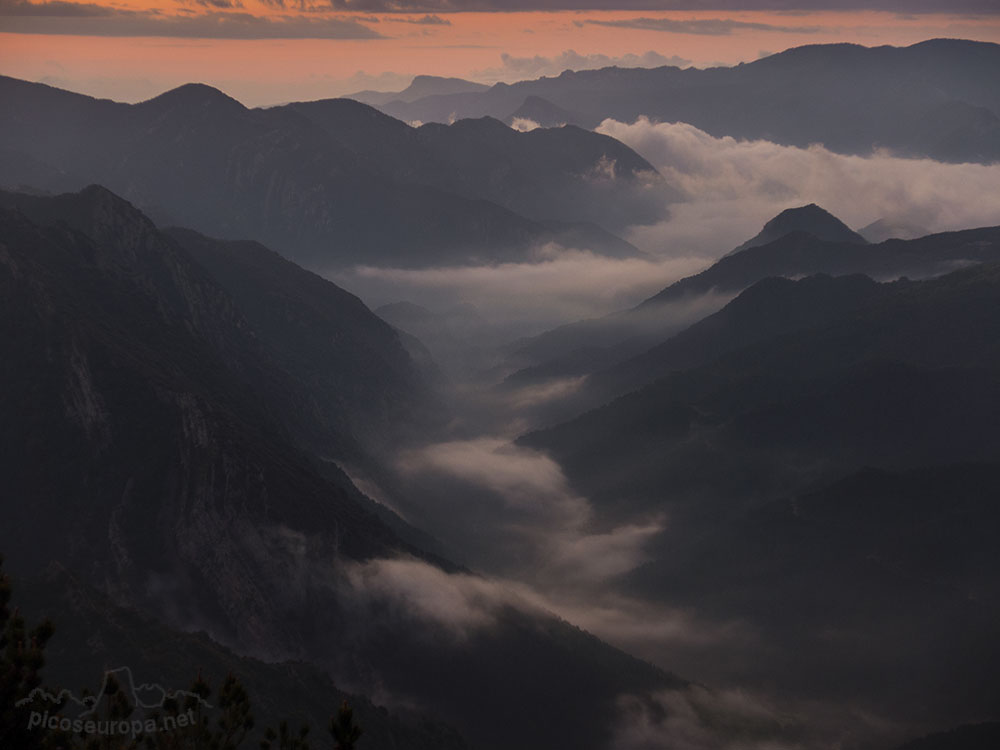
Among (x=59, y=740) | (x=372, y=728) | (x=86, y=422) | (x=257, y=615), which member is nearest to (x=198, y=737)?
(x=59, y=740)

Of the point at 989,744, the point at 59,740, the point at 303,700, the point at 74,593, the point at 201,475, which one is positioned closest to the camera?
the point at 59,740

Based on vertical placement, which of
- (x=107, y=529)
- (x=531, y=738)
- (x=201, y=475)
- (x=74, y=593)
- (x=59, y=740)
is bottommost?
(x=59, y=740)

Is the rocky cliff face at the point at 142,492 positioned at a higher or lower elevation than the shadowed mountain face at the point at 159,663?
higher

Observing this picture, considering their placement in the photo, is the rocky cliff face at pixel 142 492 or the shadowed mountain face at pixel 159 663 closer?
the shadowed mountain face at pixel 159 663

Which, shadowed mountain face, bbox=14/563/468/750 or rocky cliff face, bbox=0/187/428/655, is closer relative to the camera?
shadowed mountain face, bbox=14/563/468/750

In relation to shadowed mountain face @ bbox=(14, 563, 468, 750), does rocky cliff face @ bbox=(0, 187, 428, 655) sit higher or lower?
higher

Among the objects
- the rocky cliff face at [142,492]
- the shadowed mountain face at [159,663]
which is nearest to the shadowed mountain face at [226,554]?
the rocky cliff face at [142,492]

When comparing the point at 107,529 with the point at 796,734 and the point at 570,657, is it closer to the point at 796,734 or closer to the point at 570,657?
the point at 570,657

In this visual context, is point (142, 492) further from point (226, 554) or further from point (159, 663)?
point (159, 663)

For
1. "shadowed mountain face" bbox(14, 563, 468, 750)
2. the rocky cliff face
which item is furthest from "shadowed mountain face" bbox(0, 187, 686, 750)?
"shadowed mountain face" bbox(14, 563, 468, 750)

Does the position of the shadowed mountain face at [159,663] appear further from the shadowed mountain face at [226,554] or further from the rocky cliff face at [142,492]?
the rocky cliff face at [142,492]

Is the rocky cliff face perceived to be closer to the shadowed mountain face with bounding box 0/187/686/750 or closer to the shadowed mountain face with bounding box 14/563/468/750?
the shadowed mountain face with bounding box 0/187/686/750
